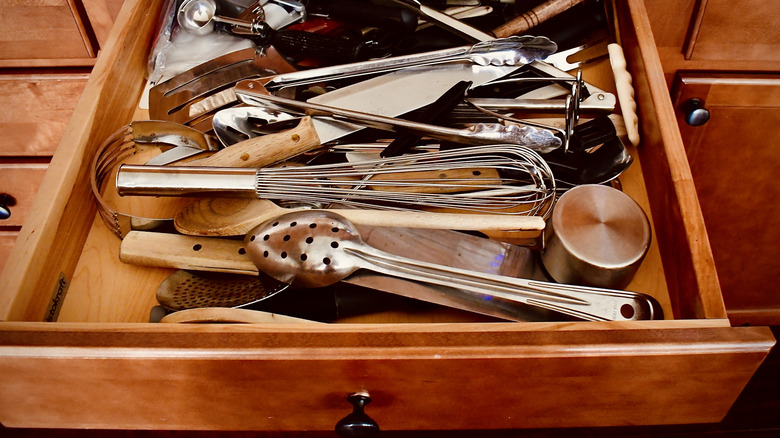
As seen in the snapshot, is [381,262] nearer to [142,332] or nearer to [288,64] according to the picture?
[142,332]

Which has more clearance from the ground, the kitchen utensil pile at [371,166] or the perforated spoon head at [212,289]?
the kitchen utensil pile at [371,166]

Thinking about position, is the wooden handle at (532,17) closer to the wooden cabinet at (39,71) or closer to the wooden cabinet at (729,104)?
the wooden cabinet at (729,104)

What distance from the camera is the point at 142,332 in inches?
15.7

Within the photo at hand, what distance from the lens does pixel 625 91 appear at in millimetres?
588

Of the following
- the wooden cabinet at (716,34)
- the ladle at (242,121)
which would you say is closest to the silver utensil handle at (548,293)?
the ladle at (242,121)

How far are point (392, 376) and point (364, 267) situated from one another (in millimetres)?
96

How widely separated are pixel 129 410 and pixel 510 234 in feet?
1.11

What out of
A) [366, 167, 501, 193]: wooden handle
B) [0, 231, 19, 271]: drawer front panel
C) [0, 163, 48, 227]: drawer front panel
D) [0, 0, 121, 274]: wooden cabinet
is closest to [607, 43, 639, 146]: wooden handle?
[366, 167, 501, 193]: wooden handle

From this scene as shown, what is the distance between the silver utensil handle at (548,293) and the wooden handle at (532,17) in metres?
0.33

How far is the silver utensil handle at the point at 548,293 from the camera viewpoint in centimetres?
45

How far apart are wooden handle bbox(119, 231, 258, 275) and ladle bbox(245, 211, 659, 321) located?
2cm

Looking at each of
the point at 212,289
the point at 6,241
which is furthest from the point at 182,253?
the point at 6,241

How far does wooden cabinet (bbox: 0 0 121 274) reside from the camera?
2.55ft

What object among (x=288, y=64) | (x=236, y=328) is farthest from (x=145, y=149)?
(x=236, y=328)
